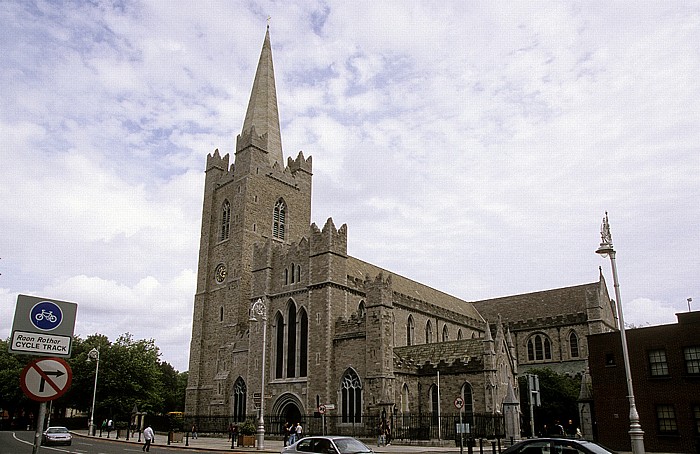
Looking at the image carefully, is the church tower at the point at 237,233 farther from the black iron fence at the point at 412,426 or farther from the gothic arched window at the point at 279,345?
the black iron fence at the point at 412,426

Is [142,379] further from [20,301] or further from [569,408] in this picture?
[20,301]

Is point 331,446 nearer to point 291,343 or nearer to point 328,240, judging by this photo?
point 328,240

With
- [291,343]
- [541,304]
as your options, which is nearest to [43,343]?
[291,343]

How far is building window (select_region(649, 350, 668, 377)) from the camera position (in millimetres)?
29781

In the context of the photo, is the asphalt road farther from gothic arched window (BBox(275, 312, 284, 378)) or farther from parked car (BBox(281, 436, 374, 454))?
parked car (BBox(281, 436, 374, 454))

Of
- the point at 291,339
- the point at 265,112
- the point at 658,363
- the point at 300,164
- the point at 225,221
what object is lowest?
the point at 658,363

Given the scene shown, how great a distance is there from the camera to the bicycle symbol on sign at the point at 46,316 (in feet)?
29.3

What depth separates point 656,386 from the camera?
2978 centimetres

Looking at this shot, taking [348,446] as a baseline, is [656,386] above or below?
above

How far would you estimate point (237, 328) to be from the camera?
168 ft

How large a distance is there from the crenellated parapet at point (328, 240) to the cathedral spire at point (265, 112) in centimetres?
1577

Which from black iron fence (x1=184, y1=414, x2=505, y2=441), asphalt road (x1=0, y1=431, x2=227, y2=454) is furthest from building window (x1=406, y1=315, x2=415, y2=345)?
asphalt road (x1=0, y1=431, x2=227, y2=454)

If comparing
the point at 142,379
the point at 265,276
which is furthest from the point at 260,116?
the point at 142,379

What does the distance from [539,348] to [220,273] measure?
35.5 meters
